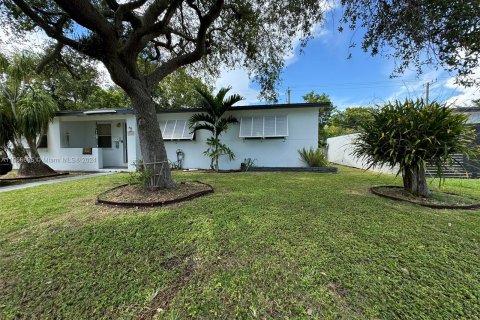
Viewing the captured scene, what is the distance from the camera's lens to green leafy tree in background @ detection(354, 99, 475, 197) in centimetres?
410

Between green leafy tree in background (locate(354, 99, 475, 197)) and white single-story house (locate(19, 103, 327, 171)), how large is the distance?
4584 millimetres

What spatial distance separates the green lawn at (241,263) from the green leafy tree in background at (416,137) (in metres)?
0.96

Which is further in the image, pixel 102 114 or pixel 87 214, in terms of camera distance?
pixel 102 114

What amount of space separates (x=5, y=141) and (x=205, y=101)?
7667 millimetres

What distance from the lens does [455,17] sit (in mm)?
3746

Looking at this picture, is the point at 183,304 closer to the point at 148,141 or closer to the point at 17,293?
the point at 17,293

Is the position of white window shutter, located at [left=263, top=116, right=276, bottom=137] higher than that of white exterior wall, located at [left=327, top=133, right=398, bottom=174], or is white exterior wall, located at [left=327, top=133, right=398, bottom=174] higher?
white window shutter, located at [left=263, top=116, right=276, bottom=137]

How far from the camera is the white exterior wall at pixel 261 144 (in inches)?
372

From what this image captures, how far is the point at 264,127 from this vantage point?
31.4 feet

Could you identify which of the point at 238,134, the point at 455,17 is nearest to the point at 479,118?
the point at 455,17

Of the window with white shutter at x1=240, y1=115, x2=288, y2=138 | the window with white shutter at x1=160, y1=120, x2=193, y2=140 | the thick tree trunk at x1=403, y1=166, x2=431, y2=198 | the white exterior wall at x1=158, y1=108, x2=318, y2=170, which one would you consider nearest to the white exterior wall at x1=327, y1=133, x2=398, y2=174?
the white exterior wall at x1=158, y1=108, x2=318, y2=170

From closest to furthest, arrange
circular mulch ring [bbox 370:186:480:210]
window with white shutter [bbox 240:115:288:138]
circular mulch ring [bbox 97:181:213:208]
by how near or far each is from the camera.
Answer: circular mulch ring [bbox 370:186:480:210] → circular mulch ring [bbox 97:181:213:208] → window with white shutter [bbox 240:115:288:138]

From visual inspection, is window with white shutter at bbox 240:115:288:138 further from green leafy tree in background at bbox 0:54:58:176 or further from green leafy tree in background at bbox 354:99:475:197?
green leafy tree in background at bbox 0:54:58:176

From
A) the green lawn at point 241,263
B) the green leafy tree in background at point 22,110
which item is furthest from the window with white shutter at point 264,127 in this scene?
the green leafy tree in background at point 22,110
